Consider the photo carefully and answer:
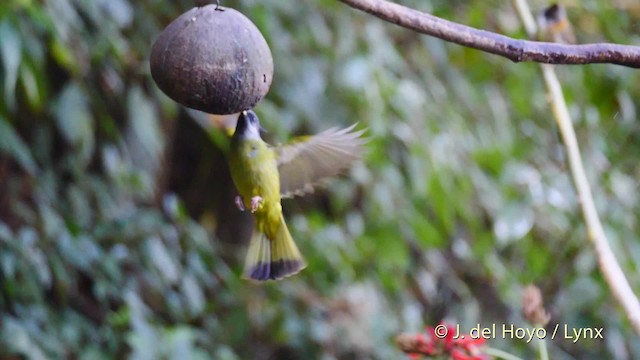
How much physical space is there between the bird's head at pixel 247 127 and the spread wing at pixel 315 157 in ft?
0.43

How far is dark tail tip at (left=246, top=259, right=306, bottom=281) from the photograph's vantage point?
1791 millimetres

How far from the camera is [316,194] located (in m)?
3.42

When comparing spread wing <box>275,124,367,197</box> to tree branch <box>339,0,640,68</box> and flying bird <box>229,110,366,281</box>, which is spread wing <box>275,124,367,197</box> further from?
tree branch <box>339,0,640,68</box>

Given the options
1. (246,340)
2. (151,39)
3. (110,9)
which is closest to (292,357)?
(246,340)

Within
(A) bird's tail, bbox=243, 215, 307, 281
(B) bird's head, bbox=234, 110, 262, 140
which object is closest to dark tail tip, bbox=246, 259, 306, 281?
(A) bird's tail, bbox=243, 215, 307, 281

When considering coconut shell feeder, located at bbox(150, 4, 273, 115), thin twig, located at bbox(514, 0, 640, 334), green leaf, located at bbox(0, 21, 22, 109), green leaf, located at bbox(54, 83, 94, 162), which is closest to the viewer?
coconut shell feeder, located at bbox(150, 4, 273, 115)

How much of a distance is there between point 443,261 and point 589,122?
865 millimetres

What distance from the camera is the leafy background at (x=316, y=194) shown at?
8.09 ft

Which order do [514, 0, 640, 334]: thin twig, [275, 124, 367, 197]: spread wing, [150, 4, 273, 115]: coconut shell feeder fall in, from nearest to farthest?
[150, 4, 273, 115]: coconut shell feeder → [514, 0, 640, 334]: thin twig → [275, 124, 367, 197]: spread wing

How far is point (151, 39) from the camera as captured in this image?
263cm

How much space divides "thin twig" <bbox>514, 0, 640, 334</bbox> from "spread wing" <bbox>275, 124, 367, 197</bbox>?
16.4 inches

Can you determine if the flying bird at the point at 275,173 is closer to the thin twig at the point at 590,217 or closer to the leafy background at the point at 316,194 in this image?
the thin twig at the point at 590,217

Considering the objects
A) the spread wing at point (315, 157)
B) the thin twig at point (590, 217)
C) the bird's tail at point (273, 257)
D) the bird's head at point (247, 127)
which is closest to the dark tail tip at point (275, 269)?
the bird's tail at point (273, 257)

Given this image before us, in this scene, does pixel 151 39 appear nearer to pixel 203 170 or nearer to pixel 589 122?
pixel 203 170
